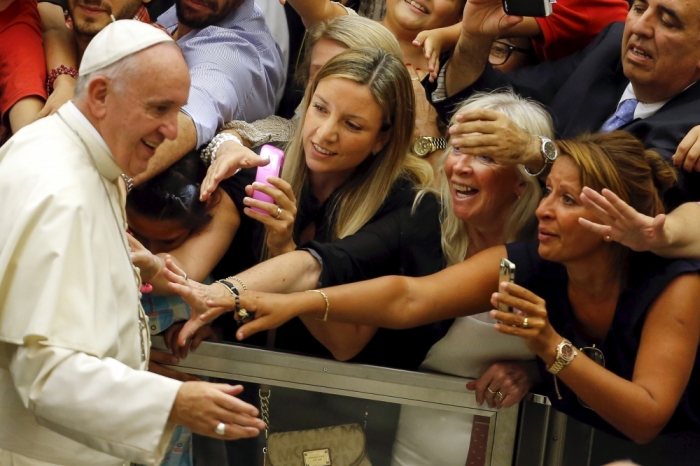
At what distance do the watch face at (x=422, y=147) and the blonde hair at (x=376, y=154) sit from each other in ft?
0.62

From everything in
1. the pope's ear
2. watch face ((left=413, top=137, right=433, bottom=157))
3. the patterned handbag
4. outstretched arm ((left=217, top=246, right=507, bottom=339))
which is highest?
the pope's ear

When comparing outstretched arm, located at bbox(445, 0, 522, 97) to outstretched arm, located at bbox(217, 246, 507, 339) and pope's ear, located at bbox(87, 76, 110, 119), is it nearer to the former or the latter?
outstretched arm, located at bbox(217, 246, 507, 339)

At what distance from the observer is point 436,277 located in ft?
9.77

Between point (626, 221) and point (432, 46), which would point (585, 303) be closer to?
point (626, 221)

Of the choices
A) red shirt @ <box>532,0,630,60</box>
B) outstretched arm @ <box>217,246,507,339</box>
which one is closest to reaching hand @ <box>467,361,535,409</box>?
outstretched arm @ <box>217,246,507,339</box>

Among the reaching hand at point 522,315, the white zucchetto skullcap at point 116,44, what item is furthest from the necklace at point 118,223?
the reaching hand at point 522,315

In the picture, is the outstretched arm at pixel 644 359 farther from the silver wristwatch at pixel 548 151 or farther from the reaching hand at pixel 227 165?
the reaching hand at pixel 227 165

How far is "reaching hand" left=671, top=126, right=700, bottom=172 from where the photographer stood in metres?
2.91

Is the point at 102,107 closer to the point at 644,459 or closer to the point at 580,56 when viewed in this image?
the point at 644,459

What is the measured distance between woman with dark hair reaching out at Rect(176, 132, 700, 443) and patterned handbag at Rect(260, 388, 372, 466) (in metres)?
0.37

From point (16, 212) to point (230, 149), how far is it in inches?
40.9

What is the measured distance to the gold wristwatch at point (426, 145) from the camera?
138 inches

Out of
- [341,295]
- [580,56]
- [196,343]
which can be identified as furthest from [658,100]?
[196,343]

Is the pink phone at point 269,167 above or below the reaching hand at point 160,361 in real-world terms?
above
